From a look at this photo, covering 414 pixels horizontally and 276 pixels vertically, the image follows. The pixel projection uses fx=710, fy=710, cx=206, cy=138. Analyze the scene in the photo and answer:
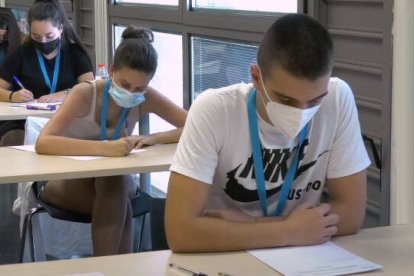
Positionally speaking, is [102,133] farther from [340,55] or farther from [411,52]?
[411,52]

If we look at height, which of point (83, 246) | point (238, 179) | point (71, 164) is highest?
point (238, 179)

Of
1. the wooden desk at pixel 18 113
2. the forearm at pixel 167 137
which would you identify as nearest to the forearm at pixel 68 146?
the forearm at pixel 167 137

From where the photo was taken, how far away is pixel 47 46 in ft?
14.4

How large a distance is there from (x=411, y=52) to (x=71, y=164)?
4.32ft

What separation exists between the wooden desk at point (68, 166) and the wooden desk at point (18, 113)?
33.8 inches

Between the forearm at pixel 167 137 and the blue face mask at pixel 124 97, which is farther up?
the blue face mask at pixel 124 97

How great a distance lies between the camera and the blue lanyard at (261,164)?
187 cm

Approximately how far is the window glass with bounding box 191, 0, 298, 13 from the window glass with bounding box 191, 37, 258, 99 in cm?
19

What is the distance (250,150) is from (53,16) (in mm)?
2784

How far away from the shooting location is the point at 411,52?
2410 mm

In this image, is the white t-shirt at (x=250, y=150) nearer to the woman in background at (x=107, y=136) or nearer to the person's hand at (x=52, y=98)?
the woman in background at (x=107, y=136)

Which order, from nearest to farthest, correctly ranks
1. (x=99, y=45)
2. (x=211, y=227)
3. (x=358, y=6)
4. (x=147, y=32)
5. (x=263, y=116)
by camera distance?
(x=211, y=227) < (x=263, y=116) < (x=358, y=6) < (x=147, y=32) < (x=99, y=45)

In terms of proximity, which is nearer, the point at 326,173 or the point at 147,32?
the point at 326,173

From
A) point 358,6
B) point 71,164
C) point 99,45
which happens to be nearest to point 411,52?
point 358,6
